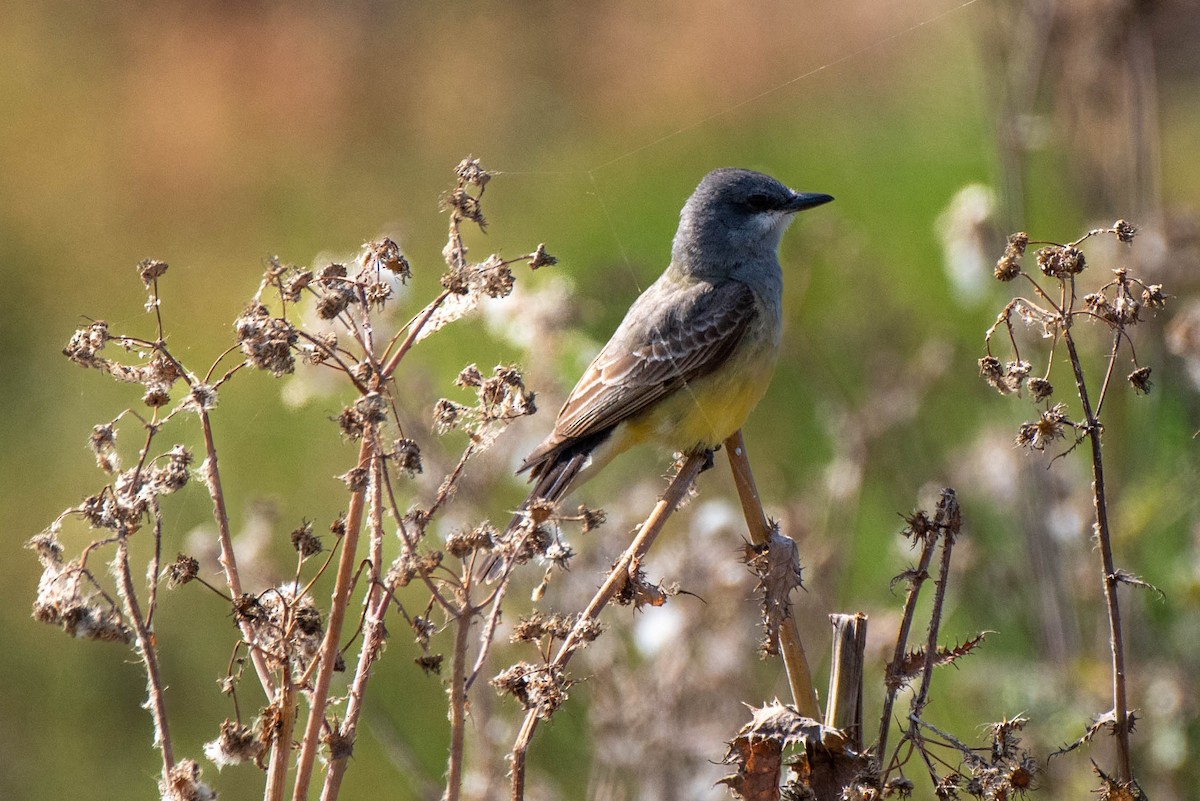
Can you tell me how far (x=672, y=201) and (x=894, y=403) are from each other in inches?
138

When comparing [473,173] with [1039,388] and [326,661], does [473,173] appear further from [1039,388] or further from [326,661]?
[1039,388]

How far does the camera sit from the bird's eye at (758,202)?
421 cm

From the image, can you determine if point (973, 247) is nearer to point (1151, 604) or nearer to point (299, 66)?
point (1151, 604)

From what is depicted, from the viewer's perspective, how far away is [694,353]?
12.4 ft

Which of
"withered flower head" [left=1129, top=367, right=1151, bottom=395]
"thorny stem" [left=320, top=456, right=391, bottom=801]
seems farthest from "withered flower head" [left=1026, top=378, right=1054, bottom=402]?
"thorny stem" [left=320, top=456, right=391, bottom=801]

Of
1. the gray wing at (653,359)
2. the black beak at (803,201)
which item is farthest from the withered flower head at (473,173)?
the black beak at (803,201)

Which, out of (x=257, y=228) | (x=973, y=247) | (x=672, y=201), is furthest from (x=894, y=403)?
(x=257, y=228)

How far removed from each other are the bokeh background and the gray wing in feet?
0.42

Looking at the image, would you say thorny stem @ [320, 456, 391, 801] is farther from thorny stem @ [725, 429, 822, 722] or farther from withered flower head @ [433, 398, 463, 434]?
thorny stem @ [725, 429, 822, 722]

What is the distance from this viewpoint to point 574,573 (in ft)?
11.7

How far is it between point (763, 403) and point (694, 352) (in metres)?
2.88

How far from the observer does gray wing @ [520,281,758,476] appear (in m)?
3.67

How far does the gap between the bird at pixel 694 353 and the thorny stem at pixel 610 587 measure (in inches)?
31.8

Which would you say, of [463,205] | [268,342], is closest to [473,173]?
[463,205]
